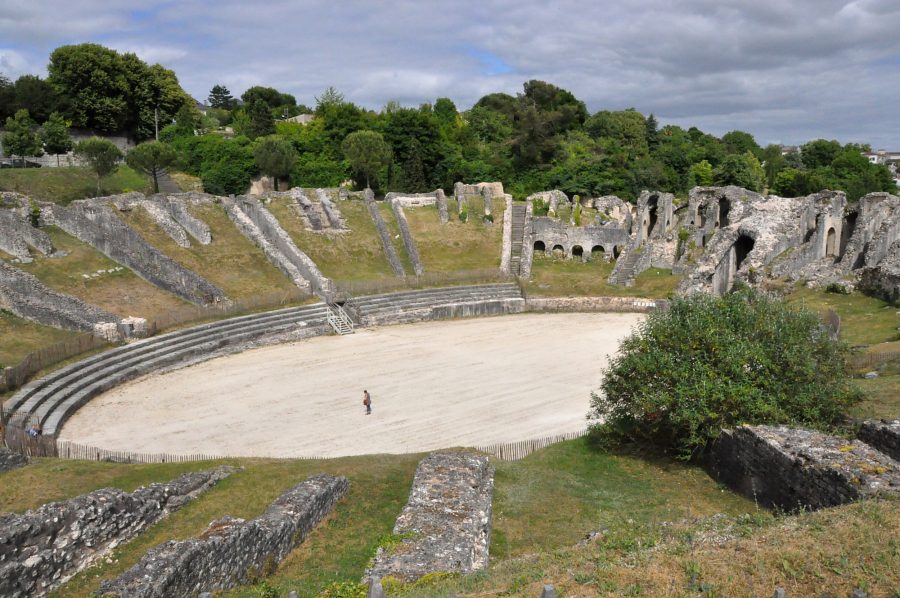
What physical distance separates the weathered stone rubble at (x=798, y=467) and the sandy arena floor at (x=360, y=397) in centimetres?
692

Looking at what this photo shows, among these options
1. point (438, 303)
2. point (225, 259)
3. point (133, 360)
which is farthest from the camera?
point (225, 259)

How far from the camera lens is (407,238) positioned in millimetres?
44188

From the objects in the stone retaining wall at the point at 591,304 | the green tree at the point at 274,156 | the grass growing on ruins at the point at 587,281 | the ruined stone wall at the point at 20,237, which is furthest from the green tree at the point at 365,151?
the ruined stone wall at the point at 20,237

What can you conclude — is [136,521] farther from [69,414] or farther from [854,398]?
[854,398]

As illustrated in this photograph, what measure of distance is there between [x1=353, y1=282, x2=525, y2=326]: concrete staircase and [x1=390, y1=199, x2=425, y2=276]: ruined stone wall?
9.06 ft

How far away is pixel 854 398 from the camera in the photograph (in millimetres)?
16484

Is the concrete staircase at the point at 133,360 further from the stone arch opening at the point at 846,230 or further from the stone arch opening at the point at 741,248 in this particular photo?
the stone arch opening at the point at 846,230

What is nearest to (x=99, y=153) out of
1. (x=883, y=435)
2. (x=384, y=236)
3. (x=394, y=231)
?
(x=384, y=236)

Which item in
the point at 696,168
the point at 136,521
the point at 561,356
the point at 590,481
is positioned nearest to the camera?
the point at 136,521

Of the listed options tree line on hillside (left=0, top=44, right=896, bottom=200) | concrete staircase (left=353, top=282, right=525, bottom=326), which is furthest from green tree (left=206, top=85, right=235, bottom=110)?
concrete staircase (left=353, top=282, right=525, bottom=326)

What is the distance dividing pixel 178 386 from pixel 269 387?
11.4 ft

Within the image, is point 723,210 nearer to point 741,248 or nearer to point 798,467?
point 741,248

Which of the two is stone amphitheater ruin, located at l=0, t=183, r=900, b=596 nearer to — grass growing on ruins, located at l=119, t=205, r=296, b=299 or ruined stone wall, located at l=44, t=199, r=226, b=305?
ruined stone wall, located at l=44, t=199, r=226, b=305

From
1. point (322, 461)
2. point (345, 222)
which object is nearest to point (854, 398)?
point (322, 461)
